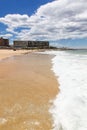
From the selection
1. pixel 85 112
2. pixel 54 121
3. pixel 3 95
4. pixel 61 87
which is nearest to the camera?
pixel 54 121

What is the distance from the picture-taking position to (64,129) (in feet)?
13.4

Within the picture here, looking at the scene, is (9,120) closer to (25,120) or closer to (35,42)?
(25,120)

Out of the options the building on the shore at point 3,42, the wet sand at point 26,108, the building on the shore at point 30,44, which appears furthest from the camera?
the building on the shore at point 30,44

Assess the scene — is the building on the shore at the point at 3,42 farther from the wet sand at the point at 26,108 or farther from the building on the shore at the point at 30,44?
the wet sand at the point at 26,108

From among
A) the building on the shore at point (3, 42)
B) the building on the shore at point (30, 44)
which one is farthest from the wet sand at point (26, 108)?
the building on the shore at point (30, 44)

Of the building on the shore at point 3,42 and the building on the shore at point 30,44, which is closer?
the building on the shore at point 3,42

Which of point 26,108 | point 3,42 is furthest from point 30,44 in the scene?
point 26,108

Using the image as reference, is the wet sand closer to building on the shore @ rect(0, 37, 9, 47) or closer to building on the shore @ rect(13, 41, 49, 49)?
building on the shore @ rect(0, 37, 9, 47)

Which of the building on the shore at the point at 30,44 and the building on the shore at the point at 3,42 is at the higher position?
the building on the shore at the point at 3,42

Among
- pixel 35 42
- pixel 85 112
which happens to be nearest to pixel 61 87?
pixel 85 112

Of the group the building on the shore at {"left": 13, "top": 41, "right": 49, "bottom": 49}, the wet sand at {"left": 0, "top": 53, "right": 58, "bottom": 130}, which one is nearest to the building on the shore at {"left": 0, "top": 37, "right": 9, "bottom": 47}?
the building on the shore at {"left": 13, "top": 41, "right": 49, "bottom": 49}

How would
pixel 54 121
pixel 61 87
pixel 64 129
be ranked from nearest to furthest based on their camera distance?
1. pixel 64 129
2. pixel 54 121
3. pixel 61 87

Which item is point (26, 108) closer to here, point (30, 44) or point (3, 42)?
point (3, 42)

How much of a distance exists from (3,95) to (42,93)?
1.26m
